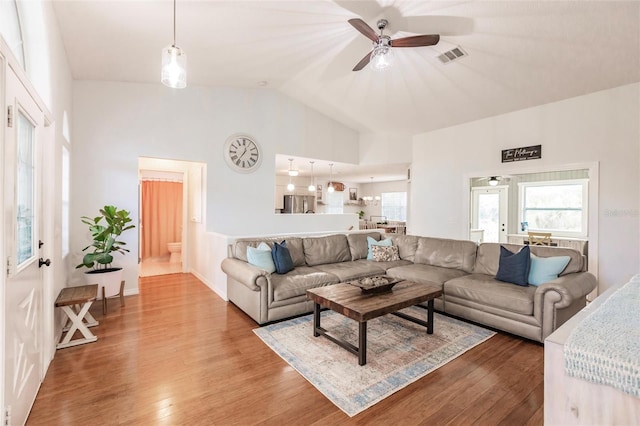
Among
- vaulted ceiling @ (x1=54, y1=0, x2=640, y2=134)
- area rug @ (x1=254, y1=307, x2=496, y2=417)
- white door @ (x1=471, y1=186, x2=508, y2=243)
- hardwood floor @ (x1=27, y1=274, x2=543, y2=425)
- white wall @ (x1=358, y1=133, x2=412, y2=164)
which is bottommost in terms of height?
hardwood floor @ (x1=27, y1=274, x2=543, y2=425)

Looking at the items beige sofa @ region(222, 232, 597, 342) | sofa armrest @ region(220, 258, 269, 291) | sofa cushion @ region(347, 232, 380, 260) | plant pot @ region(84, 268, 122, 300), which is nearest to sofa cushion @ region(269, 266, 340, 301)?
beige sofa @ region(222, 232, 597, 342)

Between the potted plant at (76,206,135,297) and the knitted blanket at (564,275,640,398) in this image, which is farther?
the potted plant at (76,206,135,297)

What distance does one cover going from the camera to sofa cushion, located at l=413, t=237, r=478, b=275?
3973 mm

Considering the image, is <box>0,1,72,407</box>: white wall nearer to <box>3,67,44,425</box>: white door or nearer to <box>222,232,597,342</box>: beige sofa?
<box>3,67,44,425</box>: white door

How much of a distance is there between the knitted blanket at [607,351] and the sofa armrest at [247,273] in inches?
103

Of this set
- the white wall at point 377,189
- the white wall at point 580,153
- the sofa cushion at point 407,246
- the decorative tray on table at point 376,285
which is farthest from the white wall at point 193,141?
the white wall at point 377,189

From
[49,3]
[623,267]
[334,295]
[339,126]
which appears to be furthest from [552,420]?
[339,126]

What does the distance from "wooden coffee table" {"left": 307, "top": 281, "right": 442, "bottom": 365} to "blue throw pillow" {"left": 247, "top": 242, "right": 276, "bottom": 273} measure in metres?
0.94

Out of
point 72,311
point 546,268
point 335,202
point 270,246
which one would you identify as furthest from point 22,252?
point 335,202

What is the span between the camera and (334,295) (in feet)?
9.22

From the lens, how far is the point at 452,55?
145 inches

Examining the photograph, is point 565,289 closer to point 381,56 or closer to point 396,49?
point 381,56

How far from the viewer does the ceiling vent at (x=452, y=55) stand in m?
3.55

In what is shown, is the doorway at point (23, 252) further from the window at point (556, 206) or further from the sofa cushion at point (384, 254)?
the window at point (556, 206)
